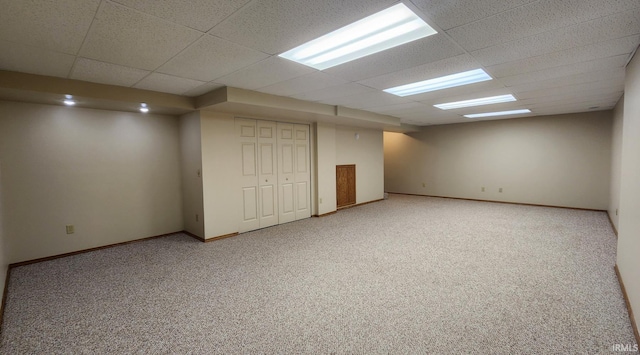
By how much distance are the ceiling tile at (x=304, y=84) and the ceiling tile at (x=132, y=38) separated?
1.32 metres

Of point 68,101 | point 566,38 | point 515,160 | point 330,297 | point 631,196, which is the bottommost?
point 330,297

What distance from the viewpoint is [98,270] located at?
11.1 feet

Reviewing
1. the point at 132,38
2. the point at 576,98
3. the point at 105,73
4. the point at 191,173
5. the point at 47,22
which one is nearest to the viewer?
the point at 47,22

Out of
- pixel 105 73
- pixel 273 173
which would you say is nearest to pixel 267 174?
pixel 273 173

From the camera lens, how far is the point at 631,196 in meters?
2.39

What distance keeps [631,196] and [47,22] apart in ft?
15.1

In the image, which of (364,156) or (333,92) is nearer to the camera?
(333,92)

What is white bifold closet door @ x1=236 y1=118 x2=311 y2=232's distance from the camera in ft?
16.3

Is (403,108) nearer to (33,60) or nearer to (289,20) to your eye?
(289,20)

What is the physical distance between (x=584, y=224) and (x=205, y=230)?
6582mm

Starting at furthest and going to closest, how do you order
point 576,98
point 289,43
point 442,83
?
point 576,98 < point 442,83 < point 289,43

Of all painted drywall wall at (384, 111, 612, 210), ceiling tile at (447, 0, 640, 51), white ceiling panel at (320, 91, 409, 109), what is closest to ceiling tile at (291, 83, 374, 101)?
white ceiling panel at (320, 91, 409, 109)

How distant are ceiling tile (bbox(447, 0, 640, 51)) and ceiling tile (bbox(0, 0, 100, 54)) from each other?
249cm

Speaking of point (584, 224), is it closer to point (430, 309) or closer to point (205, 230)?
point (430, 309)
